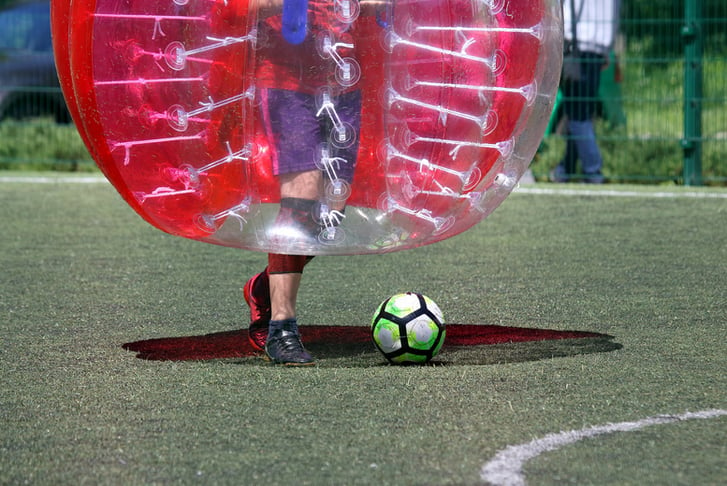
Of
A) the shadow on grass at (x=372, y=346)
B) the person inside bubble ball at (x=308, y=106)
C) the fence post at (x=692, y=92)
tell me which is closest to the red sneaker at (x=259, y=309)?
the shadow on grass at (x=372, y=346)

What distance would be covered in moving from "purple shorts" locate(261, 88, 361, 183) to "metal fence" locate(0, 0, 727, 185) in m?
8.76

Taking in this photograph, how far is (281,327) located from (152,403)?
2.94ft

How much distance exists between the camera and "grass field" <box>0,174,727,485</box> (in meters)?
4.00

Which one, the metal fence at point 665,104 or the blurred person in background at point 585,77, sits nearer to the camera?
the metal fence at point 665,104

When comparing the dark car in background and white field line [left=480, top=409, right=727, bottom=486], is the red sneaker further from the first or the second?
the dark car in background

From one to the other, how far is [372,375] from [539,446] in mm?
1199

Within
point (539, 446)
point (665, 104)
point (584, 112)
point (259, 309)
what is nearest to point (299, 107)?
point (259, 309)

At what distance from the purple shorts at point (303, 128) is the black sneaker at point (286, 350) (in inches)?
29.2

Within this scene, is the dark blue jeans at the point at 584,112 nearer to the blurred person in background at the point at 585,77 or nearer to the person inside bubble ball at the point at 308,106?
the blurred person in background at the point at 585,77

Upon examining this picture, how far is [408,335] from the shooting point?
214 inches

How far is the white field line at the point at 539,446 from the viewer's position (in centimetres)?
382

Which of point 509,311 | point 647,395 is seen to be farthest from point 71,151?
point 647,395

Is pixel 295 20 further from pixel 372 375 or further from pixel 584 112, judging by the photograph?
pixel 584 112

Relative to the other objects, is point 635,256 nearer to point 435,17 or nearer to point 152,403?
point 435,17
